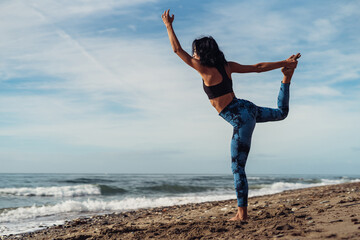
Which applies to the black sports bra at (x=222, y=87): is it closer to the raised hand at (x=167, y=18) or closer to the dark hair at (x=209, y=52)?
the dark hair at (x=209, y=52)

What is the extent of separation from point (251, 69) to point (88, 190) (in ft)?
58.1

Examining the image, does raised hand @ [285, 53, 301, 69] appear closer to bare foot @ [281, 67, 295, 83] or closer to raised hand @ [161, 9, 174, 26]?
bare foot @ [281, 67, 295, 83]

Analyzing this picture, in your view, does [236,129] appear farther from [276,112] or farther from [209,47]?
[209,47]

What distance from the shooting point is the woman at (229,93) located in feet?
13.8

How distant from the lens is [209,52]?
419 centimetres

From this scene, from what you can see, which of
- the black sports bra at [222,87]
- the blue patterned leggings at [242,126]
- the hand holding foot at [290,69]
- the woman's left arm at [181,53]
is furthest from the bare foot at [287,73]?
the woman's left arm at [181,53]

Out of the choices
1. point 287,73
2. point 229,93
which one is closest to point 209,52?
point 229,93

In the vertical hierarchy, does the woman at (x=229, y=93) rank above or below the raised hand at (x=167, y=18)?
below

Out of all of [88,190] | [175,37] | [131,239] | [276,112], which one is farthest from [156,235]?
[88,190]

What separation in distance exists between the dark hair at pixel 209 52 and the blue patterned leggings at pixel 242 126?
545 mm

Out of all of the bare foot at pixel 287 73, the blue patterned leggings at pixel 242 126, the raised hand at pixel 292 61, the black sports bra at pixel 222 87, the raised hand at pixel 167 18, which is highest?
the raised hand at pixel 167 18

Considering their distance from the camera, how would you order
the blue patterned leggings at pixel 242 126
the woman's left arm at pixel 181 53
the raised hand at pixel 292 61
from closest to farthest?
the woman's left arm at pixel 181 53 → the blue patterned leggings at pixel 242 126 → the raised hand at pixel 292 61

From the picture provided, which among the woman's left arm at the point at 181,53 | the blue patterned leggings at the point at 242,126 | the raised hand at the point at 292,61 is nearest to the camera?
the woman's left arm at the point at 181,53

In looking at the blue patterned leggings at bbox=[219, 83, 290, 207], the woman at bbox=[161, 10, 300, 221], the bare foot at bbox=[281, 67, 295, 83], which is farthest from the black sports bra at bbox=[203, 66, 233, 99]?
the bare foot at bbox=[281, 67, 295, 83]
